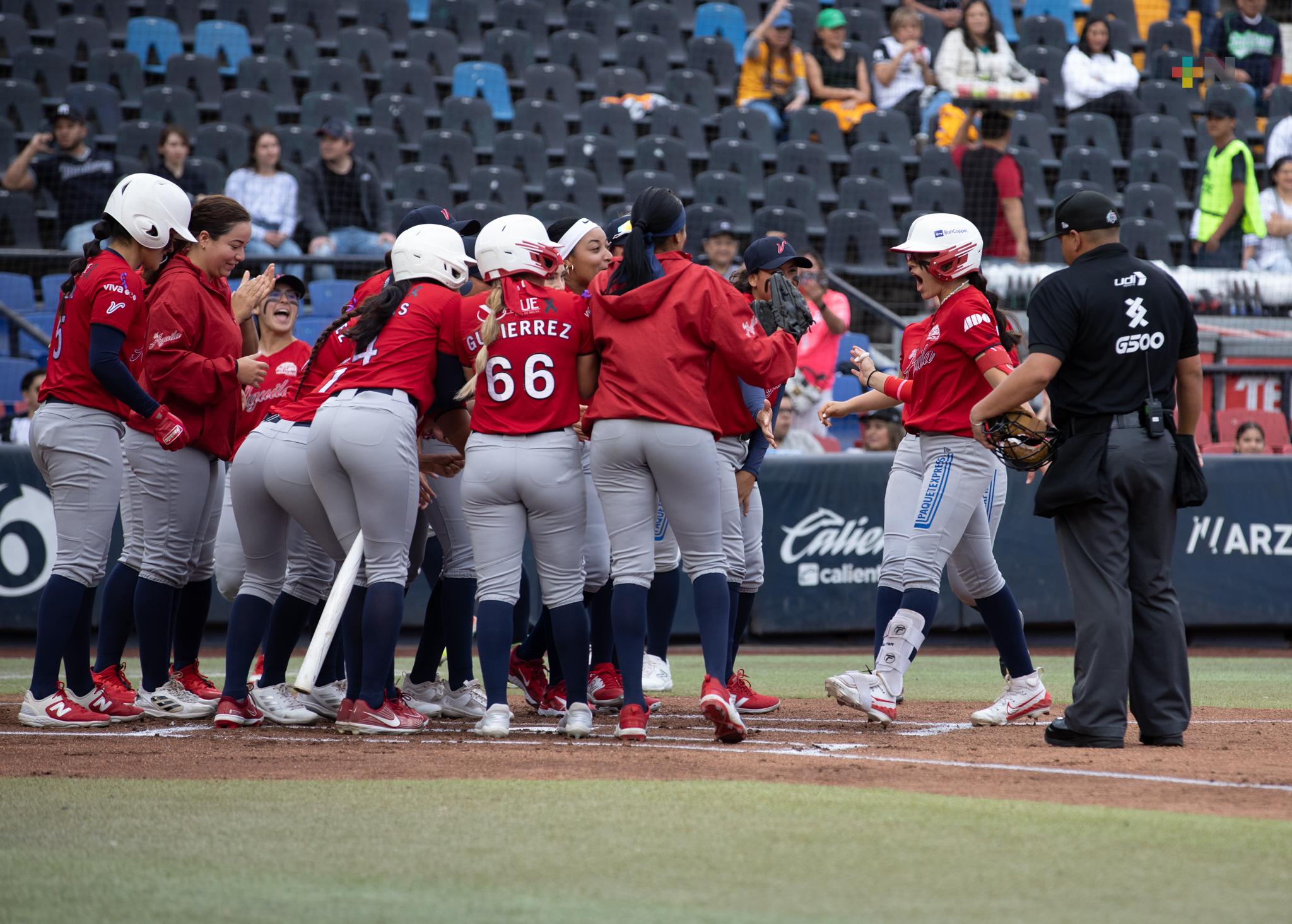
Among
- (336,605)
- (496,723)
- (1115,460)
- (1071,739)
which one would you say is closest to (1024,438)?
(1115,460)

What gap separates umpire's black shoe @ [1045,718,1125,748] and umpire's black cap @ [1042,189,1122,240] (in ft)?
6.27

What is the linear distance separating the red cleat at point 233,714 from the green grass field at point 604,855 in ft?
4.59

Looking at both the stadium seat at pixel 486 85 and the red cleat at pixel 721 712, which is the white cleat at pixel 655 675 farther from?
the stadium seat at pixel 486 85

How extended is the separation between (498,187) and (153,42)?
485cm

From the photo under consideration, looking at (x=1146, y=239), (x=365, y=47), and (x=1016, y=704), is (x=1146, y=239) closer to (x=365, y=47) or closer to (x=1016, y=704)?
(x=365, y=47)

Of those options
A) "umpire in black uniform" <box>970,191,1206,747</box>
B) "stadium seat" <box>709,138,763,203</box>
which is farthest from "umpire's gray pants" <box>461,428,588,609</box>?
"stadium seat" <box>709,138,763,203</box>

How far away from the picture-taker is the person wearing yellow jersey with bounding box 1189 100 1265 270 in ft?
46.4

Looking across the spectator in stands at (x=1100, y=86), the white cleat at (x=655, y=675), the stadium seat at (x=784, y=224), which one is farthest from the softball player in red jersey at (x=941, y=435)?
the spectator in stands at (x=1100, y=86)

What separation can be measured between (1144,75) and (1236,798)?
1592cm

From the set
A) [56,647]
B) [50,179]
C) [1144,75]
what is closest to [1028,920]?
[56,647]

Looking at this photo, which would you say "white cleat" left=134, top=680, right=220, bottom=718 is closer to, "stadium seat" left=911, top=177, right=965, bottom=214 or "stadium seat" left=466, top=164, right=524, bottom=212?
"stadium seat" left=466, top=164, right=524, bottom=212

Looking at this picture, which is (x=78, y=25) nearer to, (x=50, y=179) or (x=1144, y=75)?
(x=50, y=179)

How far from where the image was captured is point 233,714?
6020 millimetres

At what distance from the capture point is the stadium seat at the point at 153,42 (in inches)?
627
